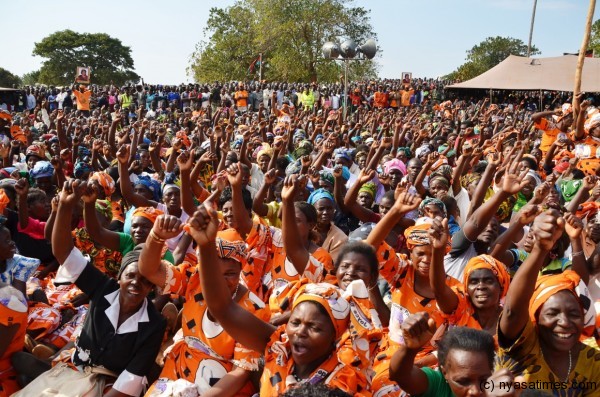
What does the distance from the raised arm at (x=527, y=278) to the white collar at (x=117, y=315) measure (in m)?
1.85

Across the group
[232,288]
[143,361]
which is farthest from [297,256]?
[143,361]

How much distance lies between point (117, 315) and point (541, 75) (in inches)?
802

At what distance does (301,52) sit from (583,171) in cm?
2882

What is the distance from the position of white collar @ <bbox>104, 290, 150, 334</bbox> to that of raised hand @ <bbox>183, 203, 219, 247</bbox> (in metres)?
0.95

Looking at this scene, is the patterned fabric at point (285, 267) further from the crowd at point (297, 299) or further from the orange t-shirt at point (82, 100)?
the orange t-shirt at point (82, 100)

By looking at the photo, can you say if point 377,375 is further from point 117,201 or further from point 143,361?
point 117,201

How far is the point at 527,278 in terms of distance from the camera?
7.79ft

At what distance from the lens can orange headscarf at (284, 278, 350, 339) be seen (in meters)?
2.33

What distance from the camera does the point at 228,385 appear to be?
105 inches

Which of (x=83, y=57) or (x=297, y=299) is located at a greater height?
(x=83, y=57)

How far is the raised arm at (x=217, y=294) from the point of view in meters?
2.23

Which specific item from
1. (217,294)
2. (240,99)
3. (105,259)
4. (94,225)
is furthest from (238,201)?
(240,99)

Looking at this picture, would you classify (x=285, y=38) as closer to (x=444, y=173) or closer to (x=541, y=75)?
(x=541, y=75)

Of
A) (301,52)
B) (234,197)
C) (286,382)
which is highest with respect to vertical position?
(301,52)
